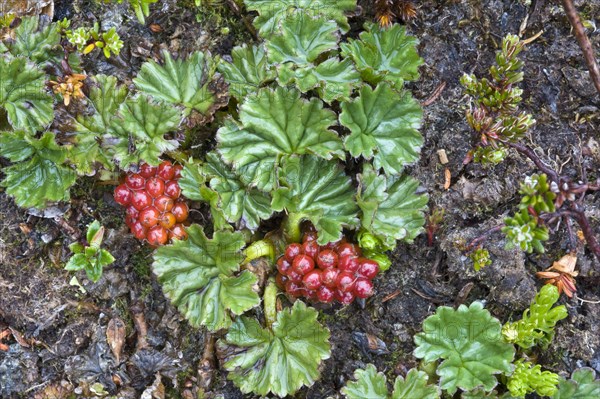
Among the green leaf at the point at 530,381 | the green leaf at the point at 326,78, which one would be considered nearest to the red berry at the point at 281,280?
the green leaf at the point at 326,78

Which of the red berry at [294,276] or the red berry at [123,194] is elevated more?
the red berry at [123,194]

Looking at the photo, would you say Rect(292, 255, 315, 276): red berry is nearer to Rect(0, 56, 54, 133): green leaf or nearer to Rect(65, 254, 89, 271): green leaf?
Rect(65, 254, 89, 271): green leaf

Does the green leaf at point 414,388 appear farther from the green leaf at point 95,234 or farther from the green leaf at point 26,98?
the green leaf at point 26,98

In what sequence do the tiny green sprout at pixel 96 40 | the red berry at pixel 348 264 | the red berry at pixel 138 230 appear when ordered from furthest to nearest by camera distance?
the tiny green sprout at pixel 96 40, the red berry at pixel 138 230, the red berry at pixel 348 264

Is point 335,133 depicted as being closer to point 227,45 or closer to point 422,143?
point 422,143

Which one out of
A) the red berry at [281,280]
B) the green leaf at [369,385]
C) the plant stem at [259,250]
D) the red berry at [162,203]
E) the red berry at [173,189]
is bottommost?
the green leaf at [369,385]

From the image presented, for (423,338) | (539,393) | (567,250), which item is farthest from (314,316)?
(567,250)

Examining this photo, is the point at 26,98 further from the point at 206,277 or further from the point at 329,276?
the point at 329,276
